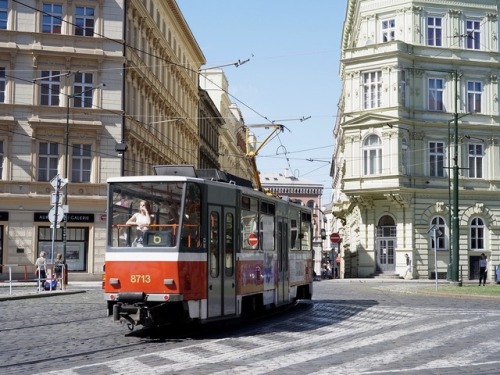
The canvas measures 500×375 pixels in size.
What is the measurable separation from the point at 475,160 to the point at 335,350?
3935 cm

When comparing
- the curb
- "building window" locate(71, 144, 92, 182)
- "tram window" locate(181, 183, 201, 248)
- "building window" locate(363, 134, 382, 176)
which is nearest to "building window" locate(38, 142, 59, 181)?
"building window" locate(71, 144, 92, 182)

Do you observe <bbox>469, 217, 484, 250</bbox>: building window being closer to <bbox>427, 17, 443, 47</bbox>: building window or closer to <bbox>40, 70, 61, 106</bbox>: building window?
<bbox>427, 17, 443, 47</bbox>: building window

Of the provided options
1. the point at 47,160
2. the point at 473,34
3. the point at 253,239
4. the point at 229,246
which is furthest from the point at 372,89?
the point at 229,246

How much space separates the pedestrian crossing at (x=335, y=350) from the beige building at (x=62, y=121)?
2563cm

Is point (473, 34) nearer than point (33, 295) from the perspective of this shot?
No

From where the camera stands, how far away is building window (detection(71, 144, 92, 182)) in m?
42.5

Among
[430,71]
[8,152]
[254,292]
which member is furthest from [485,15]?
[254,292]

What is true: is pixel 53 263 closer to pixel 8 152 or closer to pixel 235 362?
pixel 8 152

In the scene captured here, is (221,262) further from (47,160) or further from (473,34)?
(473,34)

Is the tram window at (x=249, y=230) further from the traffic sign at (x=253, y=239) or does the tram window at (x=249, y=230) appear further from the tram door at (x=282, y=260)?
the tram door at (x=282, y=260)

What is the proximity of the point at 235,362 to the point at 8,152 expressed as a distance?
32837 millimetres

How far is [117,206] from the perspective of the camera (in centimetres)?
1447

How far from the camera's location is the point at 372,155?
4869 centimetres

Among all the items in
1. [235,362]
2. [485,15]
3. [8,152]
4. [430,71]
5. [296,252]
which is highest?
[485,15]
